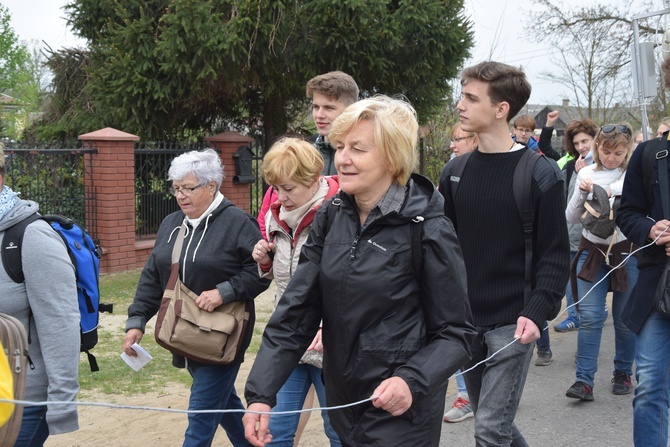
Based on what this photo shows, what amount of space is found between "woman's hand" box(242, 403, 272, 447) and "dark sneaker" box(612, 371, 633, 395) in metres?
4.29

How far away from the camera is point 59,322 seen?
3213mm

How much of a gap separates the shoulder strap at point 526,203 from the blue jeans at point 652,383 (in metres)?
0.84

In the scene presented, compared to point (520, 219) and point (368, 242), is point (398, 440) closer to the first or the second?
point (368, 242)

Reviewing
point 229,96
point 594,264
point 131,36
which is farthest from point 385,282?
→ point 229,96

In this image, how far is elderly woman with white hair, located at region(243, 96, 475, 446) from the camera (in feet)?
8.32

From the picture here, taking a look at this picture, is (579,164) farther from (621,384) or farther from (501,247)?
(501,247)

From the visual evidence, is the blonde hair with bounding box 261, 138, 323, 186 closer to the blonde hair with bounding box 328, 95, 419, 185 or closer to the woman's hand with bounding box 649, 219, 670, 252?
the blonde hair with bounding box 328, 95, 419, 185

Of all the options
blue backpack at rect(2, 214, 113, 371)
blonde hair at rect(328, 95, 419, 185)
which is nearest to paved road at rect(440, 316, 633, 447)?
blue backpack at rect(2, 214, 113, 371)

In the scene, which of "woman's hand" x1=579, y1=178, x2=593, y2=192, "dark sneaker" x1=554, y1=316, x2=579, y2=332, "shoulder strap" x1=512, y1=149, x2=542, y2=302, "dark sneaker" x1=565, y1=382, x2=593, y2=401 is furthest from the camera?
"dark sneaker" x1=554, y1=316, x2=579, y2=332

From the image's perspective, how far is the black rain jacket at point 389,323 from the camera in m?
2.54

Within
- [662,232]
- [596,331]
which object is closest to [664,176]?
[662,232]

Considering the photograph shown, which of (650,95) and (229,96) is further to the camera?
(229,96)

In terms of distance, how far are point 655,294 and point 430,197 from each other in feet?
5.92

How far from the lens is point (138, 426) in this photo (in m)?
5.40
